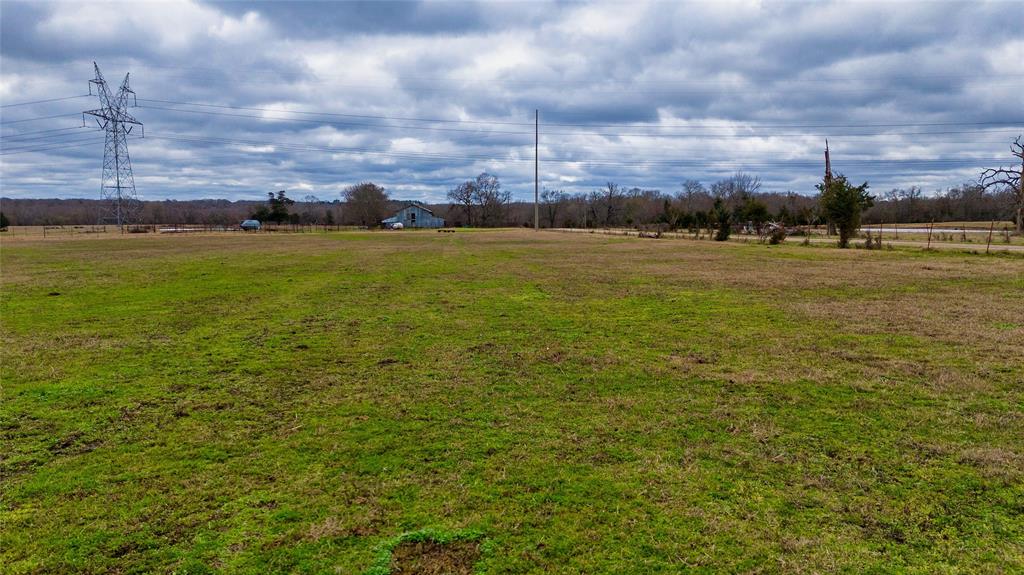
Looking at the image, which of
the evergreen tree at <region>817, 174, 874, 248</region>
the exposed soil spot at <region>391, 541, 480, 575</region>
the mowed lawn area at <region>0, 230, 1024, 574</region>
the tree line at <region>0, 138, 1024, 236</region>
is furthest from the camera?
the tree line at <region>0, 138, 1024, 236</region>

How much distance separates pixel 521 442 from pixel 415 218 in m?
121

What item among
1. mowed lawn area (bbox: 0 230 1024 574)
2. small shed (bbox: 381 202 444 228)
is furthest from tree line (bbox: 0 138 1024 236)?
mowed lawn area (bbox: 0 230 1024 574)

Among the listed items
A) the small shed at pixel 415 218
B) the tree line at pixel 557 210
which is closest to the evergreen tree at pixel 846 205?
the tree line at pixel 557 210

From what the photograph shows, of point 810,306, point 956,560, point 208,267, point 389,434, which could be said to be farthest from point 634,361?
point 208,267

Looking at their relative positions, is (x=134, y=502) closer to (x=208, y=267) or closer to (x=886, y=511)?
(x=886, y=511)

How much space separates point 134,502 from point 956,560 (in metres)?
4.88

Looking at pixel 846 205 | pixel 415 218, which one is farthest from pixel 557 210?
pixel 846 205

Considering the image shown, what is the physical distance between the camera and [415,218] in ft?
400

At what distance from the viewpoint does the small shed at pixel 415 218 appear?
121 metres

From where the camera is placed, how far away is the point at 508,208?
132 m

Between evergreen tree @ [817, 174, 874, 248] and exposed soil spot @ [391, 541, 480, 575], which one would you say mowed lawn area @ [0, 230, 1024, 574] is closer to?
exposed soil spot @ [391, 541, 480, 575]

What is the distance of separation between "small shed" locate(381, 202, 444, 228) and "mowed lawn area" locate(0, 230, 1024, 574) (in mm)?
113338

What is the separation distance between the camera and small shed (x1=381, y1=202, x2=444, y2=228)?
4774 inches

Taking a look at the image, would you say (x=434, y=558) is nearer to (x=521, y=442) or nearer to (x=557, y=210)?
(x=521, y=442)
